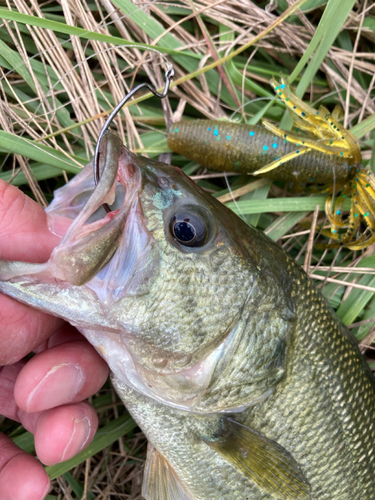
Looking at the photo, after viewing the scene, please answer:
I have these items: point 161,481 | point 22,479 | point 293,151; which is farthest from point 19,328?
point 293,151

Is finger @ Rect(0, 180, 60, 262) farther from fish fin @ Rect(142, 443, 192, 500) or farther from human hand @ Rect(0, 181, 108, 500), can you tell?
fish fin @ Rect(142, 443, 192, 500)

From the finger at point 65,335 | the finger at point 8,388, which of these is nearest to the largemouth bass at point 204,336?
the finger at point 65,335

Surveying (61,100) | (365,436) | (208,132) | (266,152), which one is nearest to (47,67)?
(61,100)

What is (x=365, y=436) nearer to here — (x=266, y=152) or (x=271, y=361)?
(x=271, y=361)

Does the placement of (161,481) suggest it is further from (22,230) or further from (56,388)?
(22,230)

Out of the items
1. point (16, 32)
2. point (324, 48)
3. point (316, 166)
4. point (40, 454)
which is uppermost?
point (324, 48)

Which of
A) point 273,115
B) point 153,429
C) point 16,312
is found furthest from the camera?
point 273,115

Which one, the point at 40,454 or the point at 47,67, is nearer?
the point at 40,454
